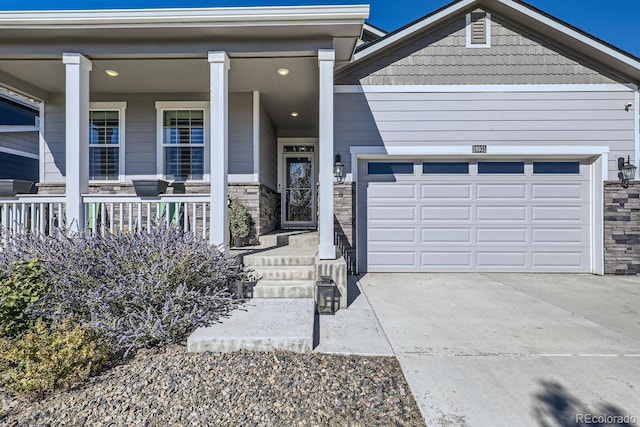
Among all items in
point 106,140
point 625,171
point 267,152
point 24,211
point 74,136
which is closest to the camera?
point 74,136

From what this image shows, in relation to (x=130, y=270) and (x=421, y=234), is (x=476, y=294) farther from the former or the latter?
(x=130, y=270)

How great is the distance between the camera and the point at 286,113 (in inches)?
280

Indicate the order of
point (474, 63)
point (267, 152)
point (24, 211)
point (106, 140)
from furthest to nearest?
point (267, 152) → point (106, 140) → point (474, 63) → point (24, 211)

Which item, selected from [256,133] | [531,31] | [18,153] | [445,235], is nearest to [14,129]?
[18,153]

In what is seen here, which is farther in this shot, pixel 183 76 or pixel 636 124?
pixel 636 124

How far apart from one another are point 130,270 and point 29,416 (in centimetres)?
136

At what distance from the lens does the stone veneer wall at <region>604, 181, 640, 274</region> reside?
5609mm

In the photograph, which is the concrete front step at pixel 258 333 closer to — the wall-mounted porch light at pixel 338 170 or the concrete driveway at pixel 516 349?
the concrete driveway at pixel 516 349

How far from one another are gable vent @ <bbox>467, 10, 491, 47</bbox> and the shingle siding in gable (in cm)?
9

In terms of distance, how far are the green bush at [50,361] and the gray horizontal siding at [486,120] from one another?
14.7ft

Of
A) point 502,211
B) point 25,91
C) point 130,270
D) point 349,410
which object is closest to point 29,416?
point 130,270

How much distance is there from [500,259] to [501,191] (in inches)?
48.8

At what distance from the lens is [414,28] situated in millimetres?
5551

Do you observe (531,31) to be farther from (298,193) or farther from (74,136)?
(74,136)
